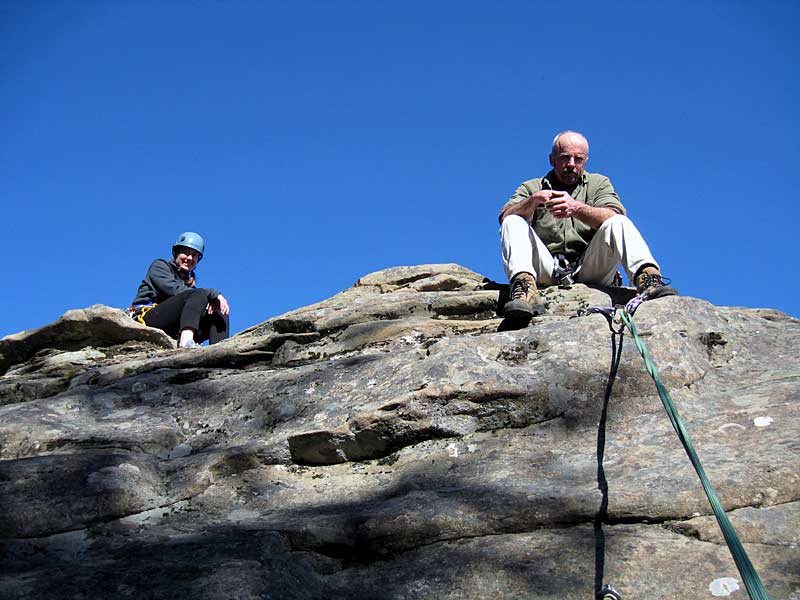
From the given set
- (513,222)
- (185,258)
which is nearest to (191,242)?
(185,258)

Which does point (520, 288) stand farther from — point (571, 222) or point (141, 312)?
point (141, 312)

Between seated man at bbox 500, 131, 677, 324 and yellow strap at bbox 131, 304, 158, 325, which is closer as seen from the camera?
seated man at bbox 500, 131, 677, 324

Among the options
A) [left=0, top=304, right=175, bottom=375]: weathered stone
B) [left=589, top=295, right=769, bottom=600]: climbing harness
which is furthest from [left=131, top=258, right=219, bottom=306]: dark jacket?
[left=589, top=295, right=769, bottom=600]: climbing harness

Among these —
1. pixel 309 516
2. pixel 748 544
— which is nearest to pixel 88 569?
pixel 309 516

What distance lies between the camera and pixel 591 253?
29.3 feet

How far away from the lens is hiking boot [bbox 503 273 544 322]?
7301mm

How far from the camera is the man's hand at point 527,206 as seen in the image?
8.59 m

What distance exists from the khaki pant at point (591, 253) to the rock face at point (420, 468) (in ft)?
2.39

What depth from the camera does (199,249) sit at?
12.5 metres

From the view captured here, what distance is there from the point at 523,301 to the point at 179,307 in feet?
18.0

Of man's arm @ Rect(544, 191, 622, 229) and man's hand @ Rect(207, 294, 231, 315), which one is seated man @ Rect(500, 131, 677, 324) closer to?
man's arm @ Rect(544, 191, 622, 229)

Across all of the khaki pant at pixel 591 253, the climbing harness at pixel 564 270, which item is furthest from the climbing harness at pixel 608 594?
the climbing harness at pixel 564 270

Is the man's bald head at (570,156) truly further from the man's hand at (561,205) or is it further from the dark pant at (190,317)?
the dark pant at (190,317)

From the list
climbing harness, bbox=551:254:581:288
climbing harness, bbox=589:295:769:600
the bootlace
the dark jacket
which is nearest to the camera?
climbing harness, bbox=589:295:769:600
